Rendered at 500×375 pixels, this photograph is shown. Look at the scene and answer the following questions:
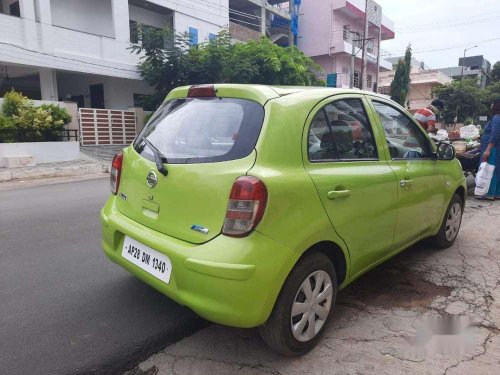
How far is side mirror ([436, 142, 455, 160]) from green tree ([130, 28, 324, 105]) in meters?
13.6

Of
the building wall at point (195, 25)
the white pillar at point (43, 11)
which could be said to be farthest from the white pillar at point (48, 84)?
the building wall at point (195, 25)

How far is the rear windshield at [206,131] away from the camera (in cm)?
231

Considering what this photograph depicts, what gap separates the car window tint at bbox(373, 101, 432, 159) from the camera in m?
3.20

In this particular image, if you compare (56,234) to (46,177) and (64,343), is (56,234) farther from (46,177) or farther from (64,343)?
(46,177)

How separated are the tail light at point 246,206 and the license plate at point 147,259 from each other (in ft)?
1.56

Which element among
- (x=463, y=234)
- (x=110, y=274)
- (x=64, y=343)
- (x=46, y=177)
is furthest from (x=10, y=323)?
(x=46, y=177)

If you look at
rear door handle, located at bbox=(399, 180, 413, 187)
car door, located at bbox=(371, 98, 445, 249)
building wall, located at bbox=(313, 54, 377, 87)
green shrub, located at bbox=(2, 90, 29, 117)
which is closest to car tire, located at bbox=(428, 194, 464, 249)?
car door, located at bbox=(371, 98, 445, 249)

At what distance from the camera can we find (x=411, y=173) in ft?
Result: 10.7

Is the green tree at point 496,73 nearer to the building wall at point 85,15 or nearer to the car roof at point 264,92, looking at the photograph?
the building wall at point 85,15

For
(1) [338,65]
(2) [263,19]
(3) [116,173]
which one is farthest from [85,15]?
(1) [338,65]

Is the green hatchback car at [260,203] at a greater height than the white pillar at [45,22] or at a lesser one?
lesser

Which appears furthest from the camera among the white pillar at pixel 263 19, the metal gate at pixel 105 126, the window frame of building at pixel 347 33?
the window frame of building at pixel 347 33

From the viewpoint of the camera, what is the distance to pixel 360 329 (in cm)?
272

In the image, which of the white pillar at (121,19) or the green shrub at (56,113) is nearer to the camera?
the green shrub at (56,113)
